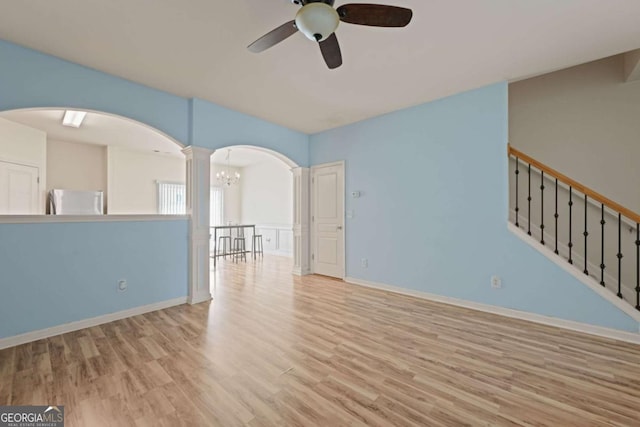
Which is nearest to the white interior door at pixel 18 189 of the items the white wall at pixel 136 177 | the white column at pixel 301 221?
the white wall at pixel 136 177

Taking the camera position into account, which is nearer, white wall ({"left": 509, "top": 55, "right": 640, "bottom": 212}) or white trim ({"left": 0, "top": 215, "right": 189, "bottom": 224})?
white trim ({"left": 0, "top": 215, "right": 189, "bottom": 224})

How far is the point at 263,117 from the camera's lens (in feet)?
14.8

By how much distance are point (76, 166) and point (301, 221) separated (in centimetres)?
552

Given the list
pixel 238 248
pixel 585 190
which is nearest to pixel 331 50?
pixel 585 190

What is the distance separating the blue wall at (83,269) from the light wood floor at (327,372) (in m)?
0.28

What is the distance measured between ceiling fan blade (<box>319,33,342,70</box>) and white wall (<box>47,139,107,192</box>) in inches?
272

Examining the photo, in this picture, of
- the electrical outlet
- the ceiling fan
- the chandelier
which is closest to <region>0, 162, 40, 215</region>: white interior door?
the chandelier

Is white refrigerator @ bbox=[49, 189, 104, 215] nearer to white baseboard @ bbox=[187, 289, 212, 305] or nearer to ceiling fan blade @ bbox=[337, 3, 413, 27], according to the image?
white baseboard @ bbox=[187, 289, 212, 305]

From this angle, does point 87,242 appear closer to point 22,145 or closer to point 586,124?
point 22,145

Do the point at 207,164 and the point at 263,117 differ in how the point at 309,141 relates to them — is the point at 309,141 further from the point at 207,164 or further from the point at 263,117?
the point at 207,164

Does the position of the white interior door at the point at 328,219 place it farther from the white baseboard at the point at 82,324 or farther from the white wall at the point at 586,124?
the white wall at the point at 586,124

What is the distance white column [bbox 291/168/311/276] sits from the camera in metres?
5.36

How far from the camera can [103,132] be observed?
5.50m

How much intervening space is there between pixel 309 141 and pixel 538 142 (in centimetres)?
379
